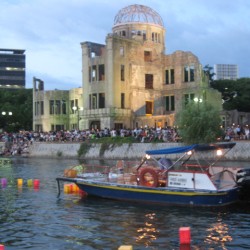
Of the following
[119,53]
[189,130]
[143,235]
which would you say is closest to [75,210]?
[143,235]

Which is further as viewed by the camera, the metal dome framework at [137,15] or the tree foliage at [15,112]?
the tree foliage at [15,112]

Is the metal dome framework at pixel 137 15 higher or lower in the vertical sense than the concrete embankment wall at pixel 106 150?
higher

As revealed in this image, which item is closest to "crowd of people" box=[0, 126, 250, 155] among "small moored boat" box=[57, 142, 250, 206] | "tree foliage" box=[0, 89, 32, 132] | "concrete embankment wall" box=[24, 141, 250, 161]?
"concrete embankment wall" box=[24, 141, 250, 161]

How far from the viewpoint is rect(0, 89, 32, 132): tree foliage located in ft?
299

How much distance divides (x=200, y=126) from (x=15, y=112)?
5284cm

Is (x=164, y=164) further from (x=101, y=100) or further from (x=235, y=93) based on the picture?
(x=235, y=93)

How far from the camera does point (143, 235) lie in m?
15.8

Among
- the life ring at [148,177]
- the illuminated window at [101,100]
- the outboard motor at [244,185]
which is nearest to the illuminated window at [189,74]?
the illuminated window at [101,100]

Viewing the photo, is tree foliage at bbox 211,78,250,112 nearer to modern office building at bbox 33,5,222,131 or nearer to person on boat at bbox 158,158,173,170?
modern office building at bbox 33,5,222,131

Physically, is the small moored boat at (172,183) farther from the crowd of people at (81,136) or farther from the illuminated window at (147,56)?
the illuminated window at (147,56)

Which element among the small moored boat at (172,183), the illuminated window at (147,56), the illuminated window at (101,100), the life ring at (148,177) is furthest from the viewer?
the illuminated window at (147,56)

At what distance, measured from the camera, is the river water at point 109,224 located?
14.9 metres

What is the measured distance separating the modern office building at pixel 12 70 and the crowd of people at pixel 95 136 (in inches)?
4150

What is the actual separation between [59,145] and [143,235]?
45090 millimetres
